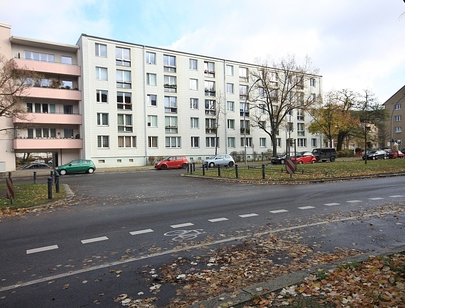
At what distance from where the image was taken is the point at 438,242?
4.79ft

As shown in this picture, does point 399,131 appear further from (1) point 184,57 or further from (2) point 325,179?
(2) point 325,179

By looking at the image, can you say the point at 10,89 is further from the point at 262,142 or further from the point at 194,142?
the point at 262,142

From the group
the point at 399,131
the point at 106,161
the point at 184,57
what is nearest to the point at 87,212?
the point at 106,161

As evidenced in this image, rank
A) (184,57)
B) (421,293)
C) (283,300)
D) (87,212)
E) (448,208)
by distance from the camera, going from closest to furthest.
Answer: (448,208)
(421,293)
(283,300)
(87,212)
(184,57)

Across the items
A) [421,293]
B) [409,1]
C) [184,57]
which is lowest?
[421,293]

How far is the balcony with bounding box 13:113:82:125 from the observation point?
123 ft

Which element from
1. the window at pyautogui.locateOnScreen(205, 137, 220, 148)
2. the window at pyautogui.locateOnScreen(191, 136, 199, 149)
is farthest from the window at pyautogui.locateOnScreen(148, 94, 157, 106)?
the window at pyautogui.locateOnScreen(205, 137, 220, 148)

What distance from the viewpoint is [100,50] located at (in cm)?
4262

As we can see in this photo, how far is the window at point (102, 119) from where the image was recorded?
41816 mm

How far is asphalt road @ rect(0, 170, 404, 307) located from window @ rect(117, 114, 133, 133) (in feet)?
107

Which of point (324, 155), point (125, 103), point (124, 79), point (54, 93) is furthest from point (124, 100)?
point (324, 155)

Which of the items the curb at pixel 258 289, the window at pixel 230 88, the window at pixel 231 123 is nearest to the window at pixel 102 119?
the window at pixel 231 123

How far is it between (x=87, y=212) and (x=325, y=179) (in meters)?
13.7

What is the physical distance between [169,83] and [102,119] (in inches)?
442
